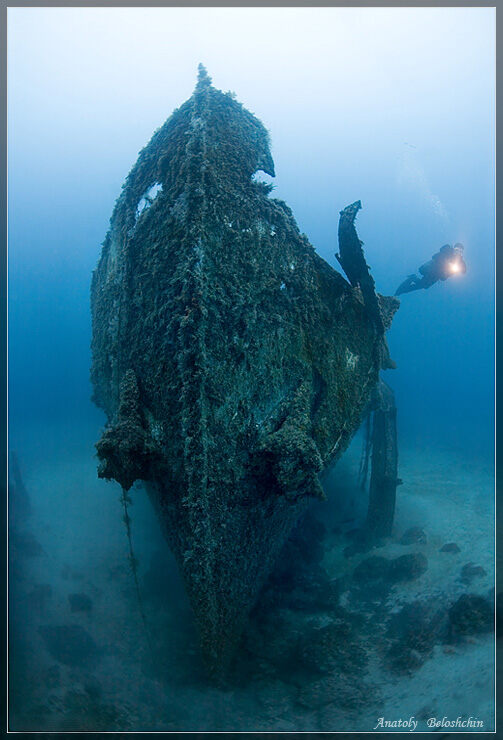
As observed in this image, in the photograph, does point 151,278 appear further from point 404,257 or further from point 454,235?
point 454,235

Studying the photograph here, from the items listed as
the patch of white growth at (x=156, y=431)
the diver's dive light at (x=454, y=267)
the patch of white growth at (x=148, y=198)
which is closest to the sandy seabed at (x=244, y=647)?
the patch of white growth at (x=156, y=431)

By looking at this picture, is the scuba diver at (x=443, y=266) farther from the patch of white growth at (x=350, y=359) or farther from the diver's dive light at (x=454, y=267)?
the patch of white growth at (x=350, y=359)

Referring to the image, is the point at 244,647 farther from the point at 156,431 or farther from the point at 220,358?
the point at 220,358

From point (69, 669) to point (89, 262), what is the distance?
7637 cm

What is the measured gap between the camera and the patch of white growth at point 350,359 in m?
5.91

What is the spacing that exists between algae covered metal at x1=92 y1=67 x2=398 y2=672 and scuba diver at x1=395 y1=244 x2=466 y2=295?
8504 mm

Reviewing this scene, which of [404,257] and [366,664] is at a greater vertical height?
[404,257]

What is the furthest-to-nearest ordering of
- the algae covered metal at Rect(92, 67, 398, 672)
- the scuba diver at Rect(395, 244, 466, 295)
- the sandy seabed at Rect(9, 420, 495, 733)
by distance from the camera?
the scuba diver at Rect(395, 244, 466, 295) → the sandy seabed at Rect(9, 420, 495, 733) → the algae covered metal at Rect(92, 67, 398, 672)

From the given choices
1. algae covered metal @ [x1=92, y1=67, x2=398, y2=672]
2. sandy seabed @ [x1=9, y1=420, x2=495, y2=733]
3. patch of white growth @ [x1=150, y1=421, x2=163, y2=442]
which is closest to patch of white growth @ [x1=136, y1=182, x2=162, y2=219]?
algae covered metal @ [x1=92, y1=67, x2=398, y2=672]

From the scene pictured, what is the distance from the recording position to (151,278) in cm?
487

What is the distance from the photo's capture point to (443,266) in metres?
12.8

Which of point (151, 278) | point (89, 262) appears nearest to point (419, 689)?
point (151, 278)

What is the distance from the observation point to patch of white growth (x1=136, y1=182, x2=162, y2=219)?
5.38m

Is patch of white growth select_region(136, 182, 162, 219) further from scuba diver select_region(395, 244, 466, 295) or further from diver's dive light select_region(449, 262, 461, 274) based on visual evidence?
diver's dive light select_region(449, 262, 461, 274)
